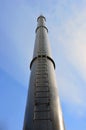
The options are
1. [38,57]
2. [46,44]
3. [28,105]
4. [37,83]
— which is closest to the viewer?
[28,105]

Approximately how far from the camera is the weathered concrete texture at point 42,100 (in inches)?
296

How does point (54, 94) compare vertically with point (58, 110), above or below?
above

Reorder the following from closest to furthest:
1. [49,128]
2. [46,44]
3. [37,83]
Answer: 1. [49,128]
2. [37,83]
3. [46,44]

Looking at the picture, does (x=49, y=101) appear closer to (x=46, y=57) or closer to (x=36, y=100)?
(x=36, y=100)

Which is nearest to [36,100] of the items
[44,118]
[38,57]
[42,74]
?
[44,118]

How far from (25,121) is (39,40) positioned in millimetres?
6217

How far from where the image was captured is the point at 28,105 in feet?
27.5

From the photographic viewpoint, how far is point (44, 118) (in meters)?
7.60

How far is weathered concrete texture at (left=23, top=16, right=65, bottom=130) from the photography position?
24.6ft

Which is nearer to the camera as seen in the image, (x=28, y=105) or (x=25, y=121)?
(x=25, y=121)

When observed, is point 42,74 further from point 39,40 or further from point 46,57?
point 39,40

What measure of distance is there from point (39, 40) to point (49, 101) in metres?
5.44

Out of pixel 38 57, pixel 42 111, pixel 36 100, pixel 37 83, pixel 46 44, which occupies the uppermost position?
pixel 46 44

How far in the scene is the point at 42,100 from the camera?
8289 millimetres
